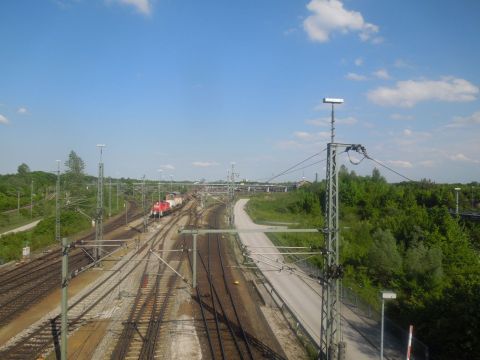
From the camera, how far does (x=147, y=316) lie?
20375mm

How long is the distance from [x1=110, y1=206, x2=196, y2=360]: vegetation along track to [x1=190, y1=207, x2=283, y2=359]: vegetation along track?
6.53ft

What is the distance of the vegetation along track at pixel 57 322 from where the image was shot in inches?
635

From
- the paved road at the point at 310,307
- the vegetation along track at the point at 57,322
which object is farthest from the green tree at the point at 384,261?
the vegetation along track at the point at 57,322

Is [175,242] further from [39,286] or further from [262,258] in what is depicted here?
[39,286]

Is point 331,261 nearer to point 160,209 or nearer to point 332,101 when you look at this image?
point 332,101

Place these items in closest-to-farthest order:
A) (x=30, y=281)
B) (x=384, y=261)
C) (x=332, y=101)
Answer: (x=332, y=101)
(x=30, y=281)
(x=384, y=261)

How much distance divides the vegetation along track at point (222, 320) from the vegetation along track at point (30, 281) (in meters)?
7.02

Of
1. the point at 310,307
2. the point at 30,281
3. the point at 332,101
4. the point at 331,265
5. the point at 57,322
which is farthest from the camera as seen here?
the point at 30,281

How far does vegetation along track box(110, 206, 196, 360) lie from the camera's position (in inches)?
640

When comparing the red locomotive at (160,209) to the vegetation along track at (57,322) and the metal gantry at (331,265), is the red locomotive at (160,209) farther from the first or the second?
the metal gantry at (331,265)

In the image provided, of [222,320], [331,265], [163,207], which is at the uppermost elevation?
[331,265]

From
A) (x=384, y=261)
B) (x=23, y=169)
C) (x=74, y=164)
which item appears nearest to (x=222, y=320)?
(x=384, y=261)

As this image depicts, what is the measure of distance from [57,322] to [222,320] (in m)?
7.58

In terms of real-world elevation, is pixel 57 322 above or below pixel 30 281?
below
